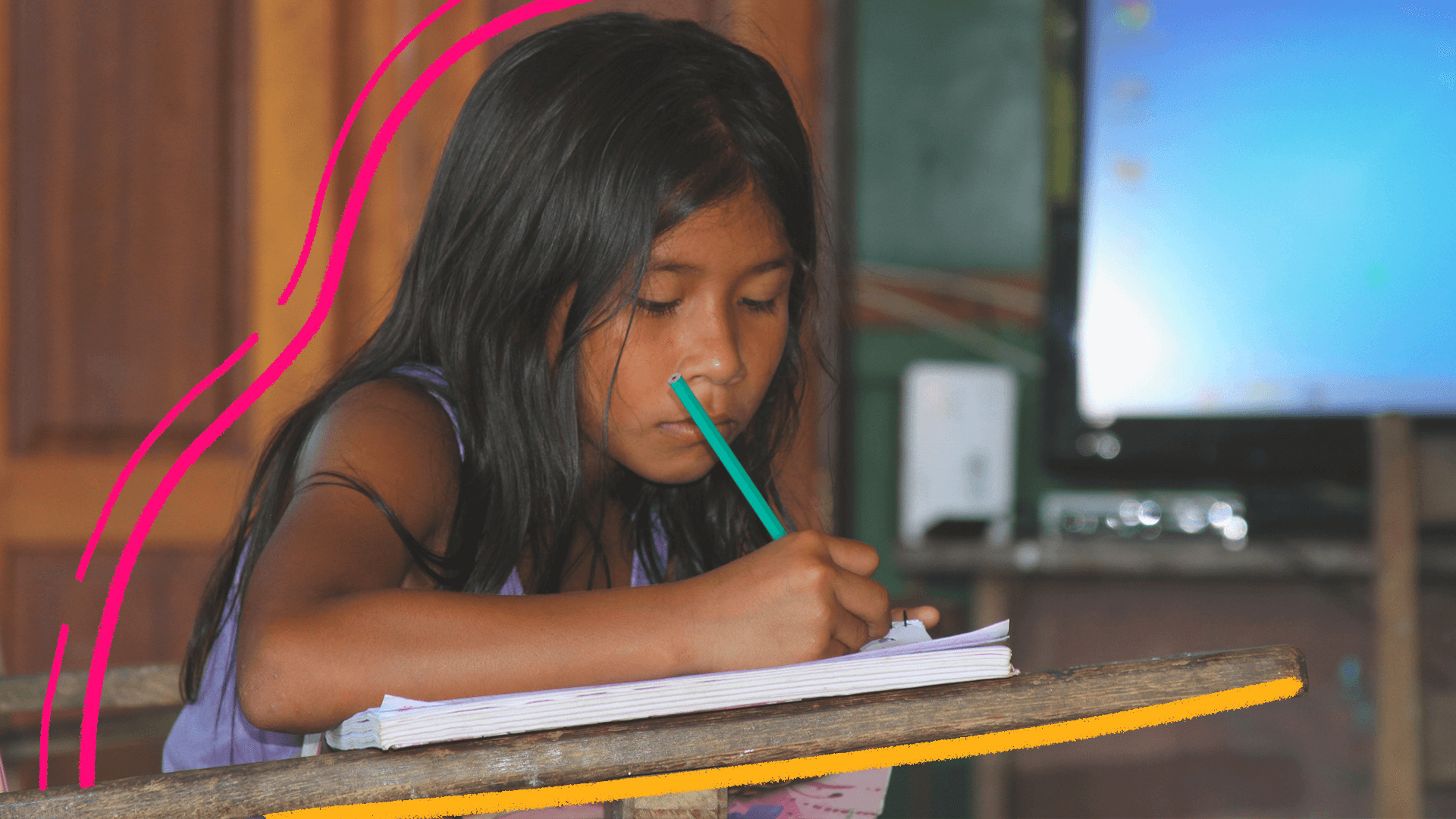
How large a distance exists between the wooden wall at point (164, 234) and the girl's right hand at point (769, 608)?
1402 mm

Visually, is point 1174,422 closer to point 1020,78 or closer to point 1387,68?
point 1387,68

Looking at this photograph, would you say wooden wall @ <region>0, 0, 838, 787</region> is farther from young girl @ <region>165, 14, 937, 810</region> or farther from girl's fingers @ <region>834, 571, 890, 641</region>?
girl's fingers @ <region>834, 571, 890, 641</region>

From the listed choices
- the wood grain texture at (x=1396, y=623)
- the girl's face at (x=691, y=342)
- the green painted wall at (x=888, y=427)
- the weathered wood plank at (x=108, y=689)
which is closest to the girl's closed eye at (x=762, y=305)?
the girl's face at (x=691, y=342)

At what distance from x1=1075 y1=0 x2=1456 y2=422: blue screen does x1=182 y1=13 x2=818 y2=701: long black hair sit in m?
0.78

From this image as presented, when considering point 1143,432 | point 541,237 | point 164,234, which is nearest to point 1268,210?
point 1143,432

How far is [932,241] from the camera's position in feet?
5.88

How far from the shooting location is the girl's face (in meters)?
0.68

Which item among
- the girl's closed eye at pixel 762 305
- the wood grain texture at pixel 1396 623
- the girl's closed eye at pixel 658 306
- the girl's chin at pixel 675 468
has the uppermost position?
the girl's closed eye at pixel 762 305

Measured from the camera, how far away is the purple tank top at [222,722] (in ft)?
2.52

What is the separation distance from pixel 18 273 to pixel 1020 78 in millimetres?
1530

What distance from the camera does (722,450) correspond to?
2.19 feet

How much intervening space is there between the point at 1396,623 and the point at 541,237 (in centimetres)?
93

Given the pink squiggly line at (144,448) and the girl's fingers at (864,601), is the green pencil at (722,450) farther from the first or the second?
the pink squiggly line at (144,448)

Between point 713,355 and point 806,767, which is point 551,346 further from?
point 806,767
